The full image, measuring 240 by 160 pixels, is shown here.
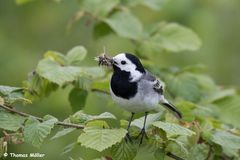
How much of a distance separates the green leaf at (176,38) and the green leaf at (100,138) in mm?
1825

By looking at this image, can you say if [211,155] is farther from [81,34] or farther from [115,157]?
[81,34]

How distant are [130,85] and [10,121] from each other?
3.02 feet

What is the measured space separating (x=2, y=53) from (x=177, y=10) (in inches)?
85.0

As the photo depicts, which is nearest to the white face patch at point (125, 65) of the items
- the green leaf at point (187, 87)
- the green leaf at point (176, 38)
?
the green leaf at point (187, 87)

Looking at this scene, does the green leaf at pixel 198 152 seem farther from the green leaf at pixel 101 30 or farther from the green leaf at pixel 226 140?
the green leaf at pixel 101 30

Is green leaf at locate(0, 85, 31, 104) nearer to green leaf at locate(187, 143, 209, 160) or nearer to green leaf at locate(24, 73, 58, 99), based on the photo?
green leaf at locate(24, 73, 58, 99)

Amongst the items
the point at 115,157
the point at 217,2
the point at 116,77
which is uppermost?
the point at 217,2

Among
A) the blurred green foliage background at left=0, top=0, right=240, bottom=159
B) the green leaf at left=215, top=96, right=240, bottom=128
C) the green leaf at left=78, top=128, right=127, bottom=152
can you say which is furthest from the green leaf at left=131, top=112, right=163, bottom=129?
the blurred green foliage background at left=0, top=0, right=240, bottom=159

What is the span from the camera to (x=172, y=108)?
4.77 meters

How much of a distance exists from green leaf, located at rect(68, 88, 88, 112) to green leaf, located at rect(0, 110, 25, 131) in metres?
0.91

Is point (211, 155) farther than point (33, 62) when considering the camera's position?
No

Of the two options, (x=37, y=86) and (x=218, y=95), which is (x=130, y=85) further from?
(x=218, y=95)

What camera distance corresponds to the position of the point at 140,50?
5457mm

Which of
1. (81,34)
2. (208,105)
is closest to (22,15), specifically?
(81,34)
